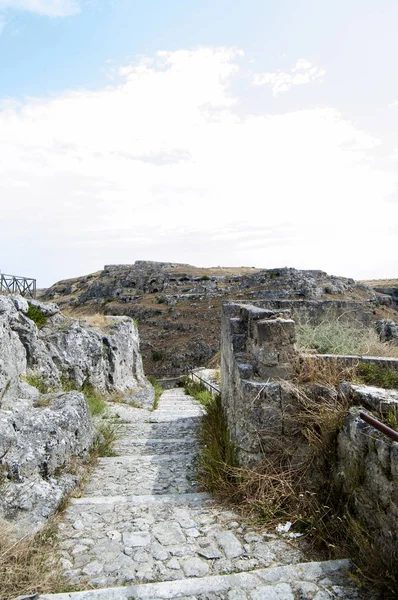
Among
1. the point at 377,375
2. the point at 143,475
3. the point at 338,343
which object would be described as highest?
the point at 338,343

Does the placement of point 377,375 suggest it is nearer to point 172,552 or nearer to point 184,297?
point 172,552

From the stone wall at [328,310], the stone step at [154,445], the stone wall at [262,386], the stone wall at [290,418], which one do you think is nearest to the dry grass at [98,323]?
the stone step at [154,445]

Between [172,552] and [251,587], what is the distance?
735 millimetres

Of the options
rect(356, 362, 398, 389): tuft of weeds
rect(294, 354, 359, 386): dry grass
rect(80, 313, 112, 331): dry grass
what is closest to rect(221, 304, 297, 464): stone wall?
rect(294, 354, 359, 386): dry grass

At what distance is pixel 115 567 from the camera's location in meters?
3.03

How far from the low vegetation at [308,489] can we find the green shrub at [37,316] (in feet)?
21.2

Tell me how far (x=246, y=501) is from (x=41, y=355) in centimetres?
574

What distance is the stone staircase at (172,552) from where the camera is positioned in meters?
2.73

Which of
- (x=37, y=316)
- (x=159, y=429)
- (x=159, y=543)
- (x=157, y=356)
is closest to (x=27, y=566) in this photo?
(x=159, y=543)

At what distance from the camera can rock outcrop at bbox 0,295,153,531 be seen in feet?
12.7

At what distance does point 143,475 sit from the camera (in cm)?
508

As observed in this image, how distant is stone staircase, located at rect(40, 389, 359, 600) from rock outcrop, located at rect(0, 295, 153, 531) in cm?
42

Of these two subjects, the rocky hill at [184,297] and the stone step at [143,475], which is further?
the rocky hill at [184,297]

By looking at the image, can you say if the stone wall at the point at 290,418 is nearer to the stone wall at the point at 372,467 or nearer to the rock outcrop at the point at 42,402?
the stone wall at the point at 372,467
